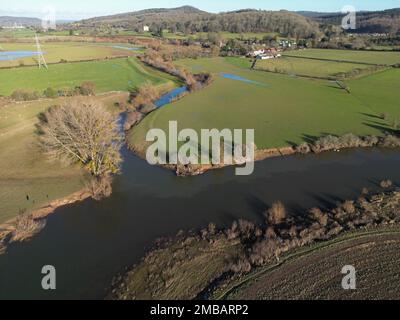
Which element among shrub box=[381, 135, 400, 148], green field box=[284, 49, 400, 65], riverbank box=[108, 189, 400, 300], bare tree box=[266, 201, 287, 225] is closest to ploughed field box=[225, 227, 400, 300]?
riverbank box=[108, 189, 400, 300]

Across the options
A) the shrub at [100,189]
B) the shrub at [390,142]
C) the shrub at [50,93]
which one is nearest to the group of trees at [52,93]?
the shrub at [50,93]

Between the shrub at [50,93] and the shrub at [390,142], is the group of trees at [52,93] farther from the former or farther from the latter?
the shrub at [390,142]

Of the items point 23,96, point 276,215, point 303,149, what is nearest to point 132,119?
point 303,149

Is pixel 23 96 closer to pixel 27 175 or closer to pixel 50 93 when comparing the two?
pixel 50 93

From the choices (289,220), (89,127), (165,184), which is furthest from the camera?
(89,127)

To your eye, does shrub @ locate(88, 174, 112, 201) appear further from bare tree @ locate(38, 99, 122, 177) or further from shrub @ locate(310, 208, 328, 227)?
shrub @ locate(310, 208, 328, 227)

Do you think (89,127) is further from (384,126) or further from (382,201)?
(384,126)
